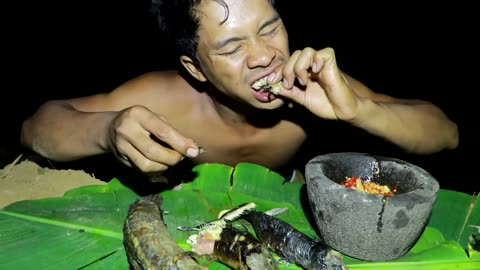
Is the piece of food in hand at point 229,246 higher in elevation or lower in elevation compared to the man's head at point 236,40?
lower

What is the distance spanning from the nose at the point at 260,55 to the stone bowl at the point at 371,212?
2.05ft

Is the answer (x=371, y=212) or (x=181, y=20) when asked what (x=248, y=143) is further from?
(x=371, y=212)

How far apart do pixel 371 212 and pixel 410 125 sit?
1099mm

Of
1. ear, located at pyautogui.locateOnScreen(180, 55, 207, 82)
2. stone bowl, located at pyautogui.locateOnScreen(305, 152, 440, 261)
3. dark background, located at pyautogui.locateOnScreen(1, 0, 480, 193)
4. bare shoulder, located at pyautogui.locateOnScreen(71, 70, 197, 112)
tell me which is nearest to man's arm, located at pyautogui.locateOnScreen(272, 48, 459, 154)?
stone bowl, located at pyautogui.locateOnScreen(305, 152, 440, 261)

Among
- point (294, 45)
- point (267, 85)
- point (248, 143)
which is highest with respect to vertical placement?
point (267, 85)

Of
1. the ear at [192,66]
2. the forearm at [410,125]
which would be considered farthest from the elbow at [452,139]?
the ear at [192,66]

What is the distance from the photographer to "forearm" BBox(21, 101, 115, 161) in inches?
95.6

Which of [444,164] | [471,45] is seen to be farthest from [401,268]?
[471,45]

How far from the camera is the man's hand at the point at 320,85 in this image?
7.23 feet

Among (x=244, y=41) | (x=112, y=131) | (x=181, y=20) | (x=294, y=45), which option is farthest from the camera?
(x=294, y=45)

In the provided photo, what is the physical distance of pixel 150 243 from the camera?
184cm

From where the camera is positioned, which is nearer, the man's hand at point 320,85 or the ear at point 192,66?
the man's hand at point 320,85

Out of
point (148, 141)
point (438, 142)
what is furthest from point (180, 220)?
point (438, 142)

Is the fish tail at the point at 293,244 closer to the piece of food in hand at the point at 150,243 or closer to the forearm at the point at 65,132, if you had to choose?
the piece of food in hand at the point at 150,243
